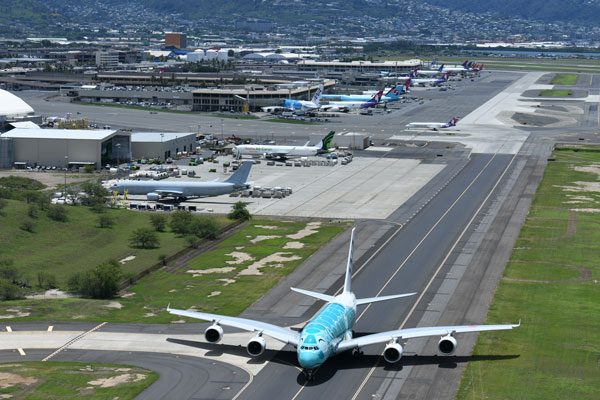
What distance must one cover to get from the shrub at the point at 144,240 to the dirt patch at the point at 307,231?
54.7 feet

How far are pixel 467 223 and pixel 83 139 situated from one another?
252 ft

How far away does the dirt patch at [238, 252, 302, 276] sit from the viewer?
110 meters

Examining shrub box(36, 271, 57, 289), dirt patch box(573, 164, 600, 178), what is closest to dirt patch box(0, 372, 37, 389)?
shrub box(36, 271, 57, 289)

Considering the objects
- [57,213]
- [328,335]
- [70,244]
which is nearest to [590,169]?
[57,213]

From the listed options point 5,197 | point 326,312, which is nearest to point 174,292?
point 326,312

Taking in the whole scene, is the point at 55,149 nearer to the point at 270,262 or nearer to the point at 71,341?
the point at 270,262

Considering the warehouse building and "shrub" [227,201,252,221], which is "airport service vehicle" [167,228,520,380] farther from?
the warehouse building

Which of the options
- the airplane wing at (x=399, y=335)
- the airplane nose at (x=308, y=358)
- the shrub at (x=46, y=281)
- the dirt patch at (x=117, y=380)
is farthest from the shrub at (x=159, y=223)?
the airplane nose at (x=308, y=358)

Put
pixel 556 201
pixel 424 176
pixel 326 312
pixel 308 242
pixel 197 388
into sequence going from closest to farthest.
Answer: pixel 197 388, pixel 326 312, pixel 308 242, pixel 556 201, pixel 424 176

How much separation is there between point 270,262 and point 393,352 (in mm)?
40008

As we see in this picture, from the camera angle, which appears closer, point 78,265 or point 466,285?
point 466,285

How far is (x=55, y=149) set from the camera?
18938cm

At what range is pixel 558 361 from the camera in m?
79.2

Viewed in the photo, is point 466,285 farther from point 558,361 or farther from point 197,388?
point 197,388
